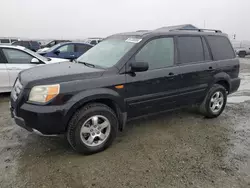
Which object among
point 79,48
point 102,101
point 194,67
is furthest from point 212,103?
point 79,48

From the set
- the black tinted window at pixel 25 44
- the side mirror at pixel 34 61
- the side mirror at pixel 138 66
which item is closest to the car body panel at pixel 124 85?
the side mirror at pixel 138 66

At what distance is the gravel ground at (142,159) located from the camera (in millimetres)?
2588

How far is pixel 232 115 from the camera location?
4.95 m

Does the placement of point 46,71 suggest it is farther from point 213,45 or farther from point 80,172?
point 213,45

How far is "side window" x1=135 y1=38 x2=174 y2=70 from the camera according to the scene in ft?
11.6

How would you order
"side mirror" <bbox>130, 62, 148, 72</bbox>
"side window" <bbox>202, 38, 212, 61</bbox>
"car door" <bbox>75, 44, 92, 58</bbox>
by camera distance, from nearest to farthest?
"side mirror" <bbox>130, 62, 148, 72</bbox> < "side window" <bbox>202, 38, 212, 61</bbox> < "car door" <bbox>75, 44, 92, 58</bbox>

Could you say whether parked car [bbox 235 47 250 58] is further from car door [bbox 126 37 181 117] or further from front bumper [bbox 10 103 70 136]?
front bumper [bbox 10 103 70 136]

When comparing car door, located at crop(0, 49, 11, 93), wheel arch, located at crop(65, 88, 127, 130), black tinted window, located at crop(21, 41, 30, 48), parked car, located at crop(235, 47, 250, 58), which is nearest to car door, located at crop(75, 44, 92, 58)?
car door, located at crop(0, 49, 11, 93)

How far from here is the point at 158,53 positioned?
369cm

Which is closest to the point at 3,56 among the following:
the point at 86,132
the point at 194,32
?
the point at 86,132

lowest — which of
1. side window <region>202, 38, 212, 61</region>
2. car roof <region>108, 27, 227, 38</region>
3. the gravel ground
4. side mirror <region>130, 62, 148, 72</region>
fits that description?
the gravel ground

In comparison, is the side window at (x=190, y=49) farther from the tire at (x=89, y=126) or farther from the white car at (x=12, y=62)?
the white car at (x=12, y=62)

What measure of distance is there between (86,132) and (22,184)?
0.99 m

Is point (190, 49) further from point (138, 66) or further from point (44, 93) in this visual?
point (44, 93)
